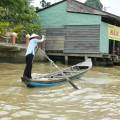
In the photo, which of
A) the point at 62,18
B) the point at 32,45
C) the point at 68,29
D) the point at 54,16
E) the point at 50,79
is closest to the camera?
the point at 32,45

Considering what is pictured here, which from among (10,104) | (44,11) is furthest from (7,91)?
(44,11)

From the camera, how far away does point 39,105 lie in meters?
8.81

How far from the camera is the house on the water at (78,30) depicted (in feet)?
79.7

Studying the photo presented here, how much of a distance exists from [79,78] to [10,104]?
20.6 ft

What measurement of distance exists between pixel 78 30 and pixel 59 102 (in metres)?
15.9

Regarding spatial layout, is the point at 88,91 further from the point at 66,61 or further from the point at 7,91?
the point at 66,61

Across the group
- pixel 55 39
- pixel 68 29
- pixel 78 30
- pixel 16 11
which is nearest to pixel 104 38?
pixel 78 30

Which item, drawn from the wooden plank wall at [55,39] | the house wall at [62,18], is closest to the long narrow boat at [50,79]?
the house wall at [62,18]

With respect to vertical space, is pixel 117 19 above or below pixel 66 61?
above

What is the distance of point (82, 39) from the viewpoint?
24797 mm

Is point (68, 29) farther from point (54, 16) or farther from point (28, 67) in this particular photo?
point (28, 67)

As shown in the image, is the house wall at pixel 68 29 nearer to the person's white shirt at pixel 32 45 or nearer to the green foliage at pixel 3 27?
the green foliage at pixel 3 27

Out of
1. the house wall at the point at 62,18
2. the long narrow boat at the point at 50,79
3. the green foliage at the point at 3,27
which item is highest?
the house wall at the point at 62,18

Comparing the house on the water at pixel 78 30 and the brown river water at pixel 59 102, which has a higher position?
the house on the water at pixel 78 30
